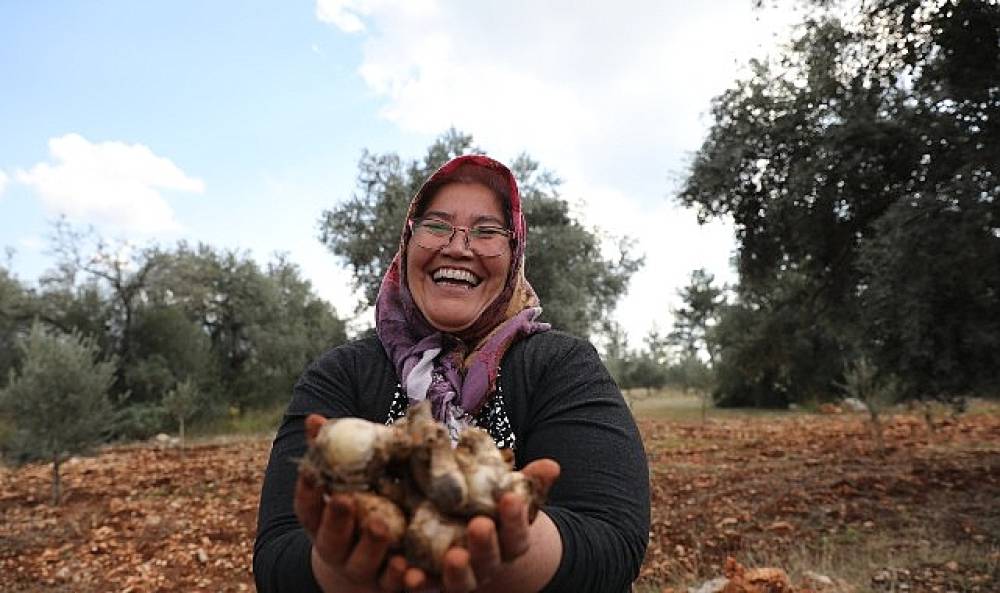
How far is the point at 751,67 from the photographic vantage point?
11.5 meters

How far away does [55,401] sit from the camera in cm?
1187

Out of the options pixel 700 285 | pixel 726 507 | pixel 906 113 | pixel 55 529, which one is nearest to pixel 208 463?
pixel 55 529

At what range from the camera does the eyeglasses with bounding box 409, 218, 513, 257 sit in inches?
77.4

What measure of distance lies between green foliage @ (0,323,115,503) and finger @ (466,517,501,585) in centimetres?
1254

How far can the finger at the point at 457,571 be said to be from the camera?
1.07 m

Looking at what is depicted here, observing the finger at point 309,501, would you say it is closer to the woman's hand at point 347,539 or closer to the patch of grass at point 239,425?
the woman's hand at point 347,539

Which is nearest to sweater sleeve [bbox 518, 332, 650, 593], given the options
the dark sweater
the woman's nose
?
the dark sweater

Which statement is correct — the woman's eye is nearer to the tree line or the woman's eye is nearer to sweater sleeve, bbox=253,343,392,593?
sweater sleeve, bbox=253,343,392,593

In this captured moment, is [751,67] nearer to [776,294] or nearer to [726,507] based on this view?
[726,507]

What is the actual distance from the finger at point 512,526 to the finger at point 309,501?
295 mm

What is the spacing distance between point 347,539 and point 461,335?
94 cm

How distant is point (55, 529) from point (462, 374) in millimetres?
9521

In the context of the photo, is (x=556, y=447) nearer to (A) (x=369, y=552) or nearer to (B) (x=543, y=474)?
(B) (x=543, y=474)

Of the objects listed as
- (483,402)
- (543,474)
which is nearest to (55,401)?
(483,402)
